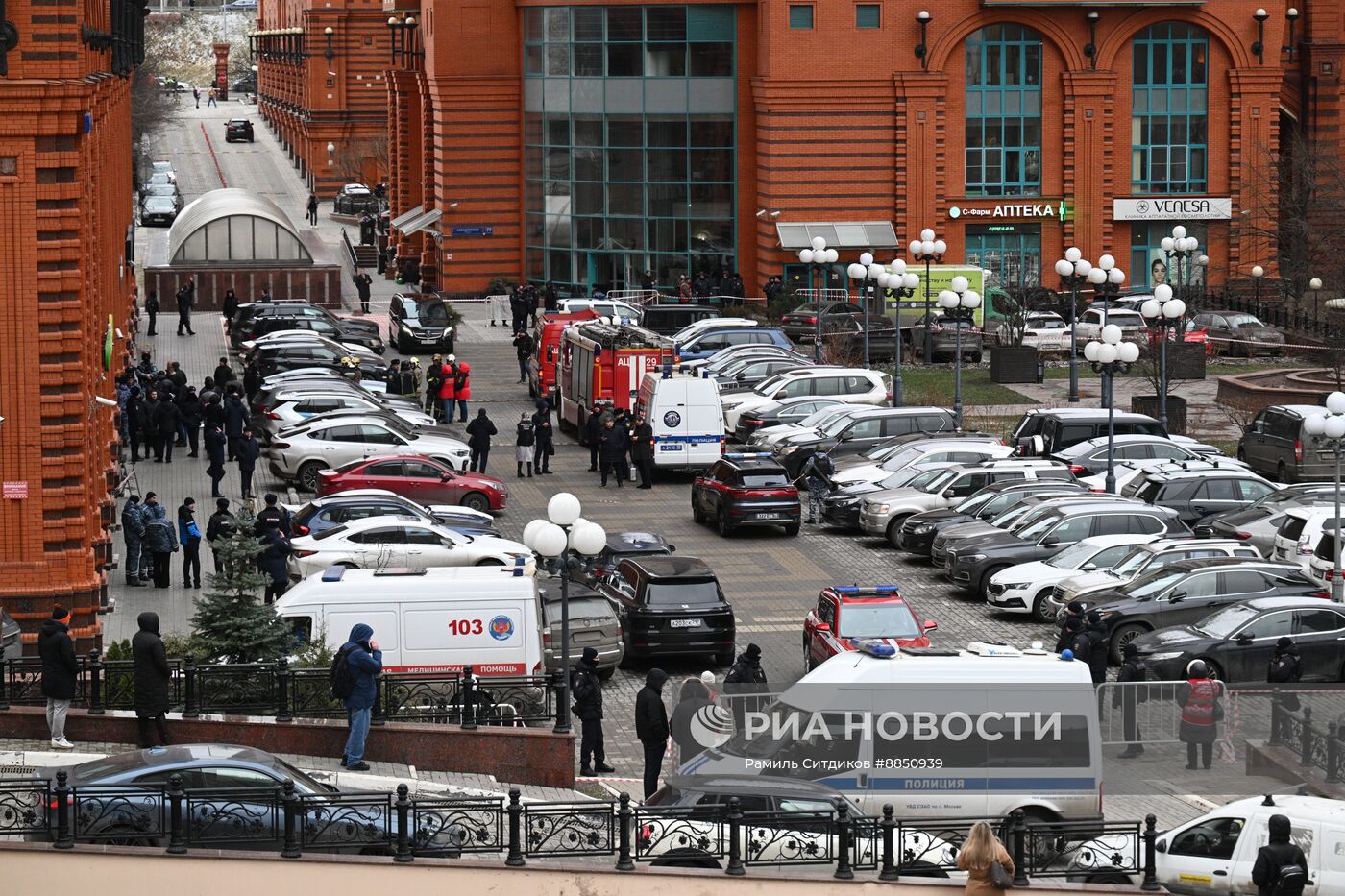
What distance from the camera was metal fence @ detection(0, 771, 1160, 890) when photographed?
16.8 metres

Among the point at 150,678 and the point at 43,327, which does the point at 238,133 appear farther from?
the point at 150,678

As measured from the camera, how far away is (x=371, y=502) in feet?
108

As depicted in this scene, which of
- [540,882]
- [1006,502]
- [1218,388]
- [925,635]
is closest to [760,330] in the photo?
[1218,388]

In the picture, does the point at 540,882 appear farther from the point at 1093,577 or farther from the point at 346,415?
the point at 346,415

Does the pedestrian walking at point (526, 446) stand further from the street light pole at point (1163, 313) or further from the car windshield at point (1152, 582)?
the car windshield at point (1152, 582)

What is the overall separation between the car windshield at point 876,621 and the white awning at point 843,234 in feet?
126

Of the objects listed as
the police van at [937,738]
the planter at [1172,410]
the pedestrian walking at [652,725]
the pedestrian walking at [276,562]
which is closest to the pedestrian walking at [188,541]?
the pedestrian walking at [276,562]

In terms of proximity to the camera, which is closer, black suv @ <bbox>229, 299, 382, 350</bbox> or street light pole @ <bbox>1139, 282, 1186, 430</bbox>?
street light pole @ <bbox>1139, 282, 1186, 430</bbox>

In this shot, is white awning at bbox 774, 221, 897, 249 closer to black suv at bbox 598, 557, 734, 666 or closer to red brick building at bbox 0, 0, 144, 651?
black suv at bbox 598, 557, 734, 666

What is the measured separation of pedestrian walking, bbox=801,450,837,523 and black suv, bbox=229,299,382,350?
869 inches

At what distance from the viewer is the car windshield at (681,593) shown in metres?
27.9

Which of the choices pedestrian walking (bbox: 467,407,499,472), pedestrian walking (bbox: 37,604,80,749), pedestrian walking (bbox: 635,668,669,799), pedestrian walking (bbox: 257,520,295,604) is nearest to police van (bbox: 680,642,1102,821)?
pedestrian walking (bbox: 635,668,669,799)

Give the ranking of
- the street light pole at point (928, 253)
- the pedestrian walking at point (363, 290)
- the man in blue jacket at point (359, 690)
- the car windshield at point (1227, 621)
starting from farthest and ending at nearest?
the pedestrian walking at point (363, 290) < the street light pole at point (928, 253) < the car windshield at point (1227, 621) < the man in blue jacket at point (359, 690)

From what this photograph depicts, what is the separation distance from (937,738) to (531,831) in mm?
4519
